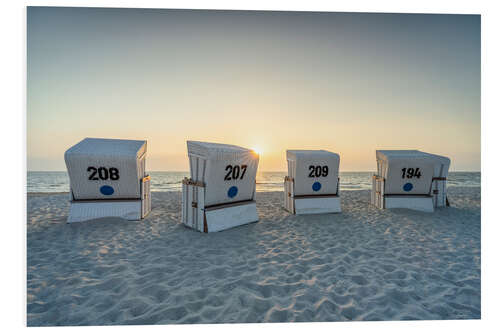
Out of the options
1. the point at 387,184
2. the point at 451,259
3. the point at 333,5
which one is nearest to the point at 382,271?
the point at 451,259

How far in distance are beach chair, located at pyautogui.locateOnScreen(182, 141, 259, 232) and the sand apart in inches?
13.4

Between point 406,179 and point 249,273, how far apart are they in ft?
23.3

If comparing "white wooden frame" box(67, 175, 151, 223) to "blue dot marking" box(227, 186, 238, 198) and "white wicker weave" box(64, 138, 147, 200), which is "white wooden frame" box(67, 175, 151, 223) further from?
"blue dot marking" box(227, 186, 238, 198)

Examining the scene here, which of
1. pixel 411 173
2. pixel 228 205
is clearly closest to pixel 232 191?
pixel 228 205

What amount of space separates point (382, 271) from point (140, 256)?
4.14m

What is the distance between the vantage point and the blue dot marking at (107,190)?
5.89 metres

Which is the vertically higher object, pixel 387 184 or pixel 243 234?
pixel 387 184

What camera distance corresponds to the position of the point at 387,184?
310 inches

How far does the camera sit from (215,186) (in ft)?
18.1

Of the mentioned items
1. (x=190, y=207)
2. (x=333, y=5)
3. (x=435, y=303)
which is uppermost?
(x=333, y=5)

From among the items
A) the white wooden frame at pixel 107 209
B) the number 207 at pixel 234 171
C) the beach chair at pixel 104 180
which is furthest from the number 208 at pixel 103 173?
the number 207 at pixel 234 171

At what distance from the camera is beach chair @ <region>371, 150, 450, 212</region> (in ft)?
24.8

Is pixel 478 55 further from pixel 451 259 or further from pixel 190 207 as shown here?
pixel 190 207

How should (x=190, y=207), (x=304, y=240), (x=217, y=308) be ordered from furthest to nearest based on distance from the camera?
(x=190, y=207) < (x=304, y=240) < (x=217, y=308)
